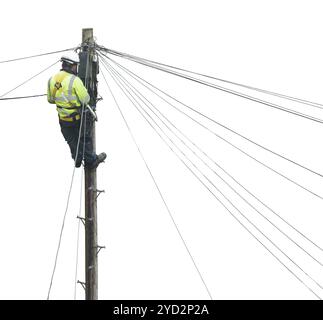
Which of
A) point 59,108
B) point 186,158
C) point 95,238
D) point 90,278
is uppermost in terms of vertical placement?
point 59,108

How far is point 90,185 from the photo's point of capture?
9828 millimetres

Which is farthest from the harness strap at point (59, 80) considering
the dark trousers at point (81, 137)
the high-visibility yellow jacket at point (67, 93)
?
the dark trousers at point (81, 137)

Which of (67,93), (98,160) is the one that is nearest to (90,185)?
(98,160)

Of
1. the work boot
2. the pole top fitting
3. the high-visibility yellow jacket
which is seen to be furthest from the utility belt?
the pole top fitting

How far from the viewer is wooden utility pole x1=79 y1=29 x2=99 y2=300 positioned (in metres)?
9.78

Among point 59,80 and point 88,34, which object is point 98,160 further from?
point 88,34

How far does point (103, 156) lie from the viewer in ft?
32.7

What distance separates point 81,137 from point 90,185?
78 centimetres

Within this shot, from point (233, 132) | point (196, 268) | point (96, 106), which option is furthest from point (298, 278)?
point (96, 106)

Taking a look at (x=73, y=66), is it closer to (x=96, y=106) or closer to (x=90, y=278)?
(x=96, y=106)

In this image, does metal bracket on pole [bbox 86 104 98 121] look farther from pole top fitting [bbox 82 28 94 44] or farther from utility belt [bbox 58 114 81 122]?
pole top fitting [bbox 82 28 94 44]

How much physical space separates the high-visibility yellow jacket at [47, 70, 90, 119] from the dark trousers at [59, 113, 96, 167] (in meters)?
0.17

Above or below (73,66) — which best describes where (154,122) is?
below

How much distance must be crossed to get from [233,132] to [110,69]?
2272mm
